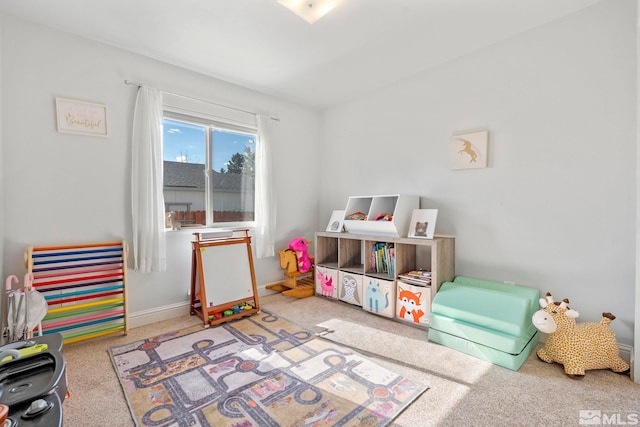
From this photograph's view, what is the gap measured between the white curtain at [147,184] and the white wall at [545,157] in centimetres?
236

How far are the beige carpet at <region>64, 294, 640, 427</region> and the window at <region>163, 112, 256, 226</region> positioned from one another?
48.3 inches

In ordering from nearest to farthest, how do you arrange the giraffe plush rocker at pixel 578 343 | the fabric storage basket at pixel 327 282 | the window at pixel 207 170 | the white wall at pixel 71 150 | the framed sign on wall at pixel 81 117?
1. the giraffe plush rocker at pixel 578 343
2. the white wall at pixel 71 150
3. the framed sign on wall at pixel 81 117
4. the window at pixel 207 170
5. the fabric storage basket at pixel 327 282

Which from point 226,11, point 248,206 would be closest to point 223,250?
point 248,206

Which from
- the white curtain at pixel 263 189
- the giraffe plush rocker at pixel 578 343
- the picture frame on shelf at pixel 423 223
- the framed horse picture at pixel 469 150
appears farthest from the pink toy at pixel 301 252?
the giraffe plush rocker at pixel 578 343

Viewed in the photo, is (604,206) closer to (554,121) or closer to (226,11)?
(554,121)

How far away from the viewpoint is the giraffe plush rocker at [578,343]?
5.80ft

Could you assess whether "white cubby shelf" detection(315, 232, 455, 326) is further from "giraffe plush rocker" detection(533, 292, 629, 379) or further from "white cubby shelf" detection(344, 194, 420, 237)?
"giraffe plush rocker" detection(533, 292, 629, 379)

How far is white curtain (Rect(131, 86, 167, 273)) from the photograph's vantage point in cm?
248

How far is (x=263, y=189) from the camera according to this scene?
3318mm

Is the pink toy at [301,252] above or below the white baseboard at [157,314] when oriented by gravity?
above

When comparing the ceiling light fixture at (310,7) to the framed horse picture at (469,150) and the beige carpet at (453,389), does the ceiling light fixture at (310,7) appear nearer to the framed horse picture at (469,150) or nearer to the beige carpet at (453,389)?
the framed horse picture at (469,150)

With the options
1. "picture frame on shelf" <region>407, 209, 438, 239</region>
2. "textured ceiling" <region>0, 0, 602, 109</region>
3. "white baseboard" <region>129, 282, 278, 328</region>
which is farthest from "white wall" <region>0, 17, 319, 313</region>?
"picture frame on shelf" <region>407, 209, 438, 239</region>

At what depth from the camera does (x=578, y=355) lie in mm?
1771

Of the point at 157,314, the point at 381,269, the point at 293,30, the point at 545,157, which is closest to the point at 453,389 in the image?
the point at 381,269
